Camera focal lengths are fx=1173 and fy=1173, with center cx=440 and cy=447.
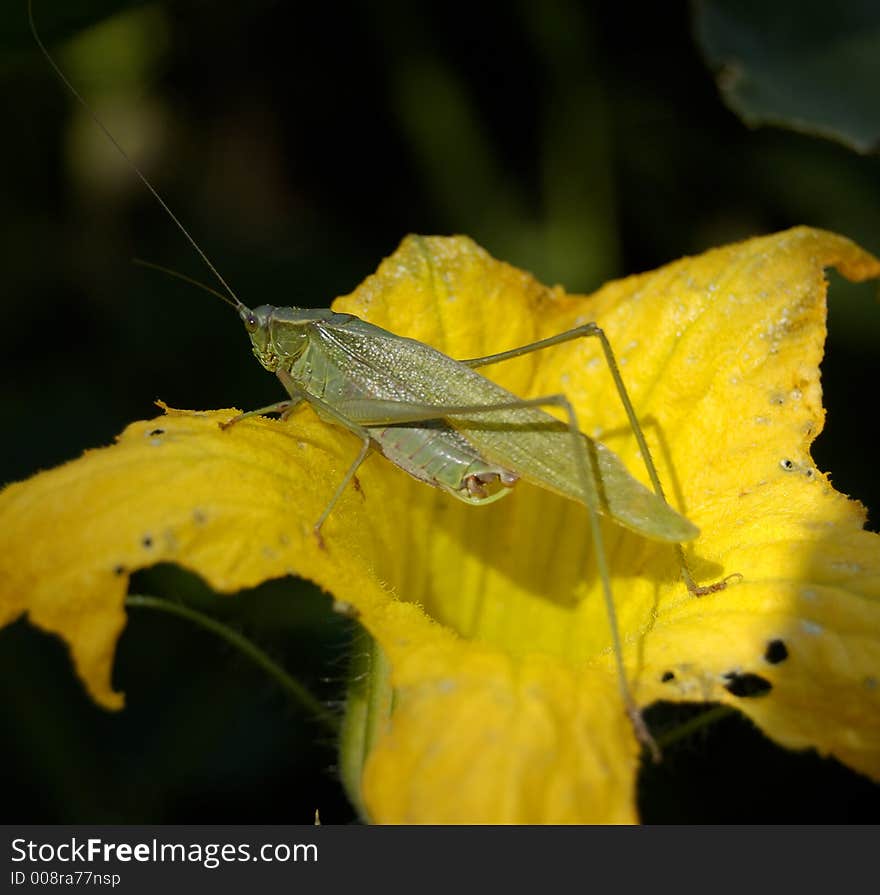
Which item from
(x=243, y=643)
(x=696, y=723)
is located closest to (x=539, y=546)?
(x=696, y=723)

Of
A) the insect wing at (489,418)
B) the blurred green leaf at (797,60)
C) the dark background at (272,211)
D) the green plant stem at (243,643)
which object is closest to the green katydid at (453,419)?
the insect wing at (489,418)

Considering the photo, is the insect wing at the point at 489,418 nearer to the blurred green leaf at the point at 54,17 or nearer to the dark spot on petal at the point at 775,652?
the dark spot on petal at the point at 775,652

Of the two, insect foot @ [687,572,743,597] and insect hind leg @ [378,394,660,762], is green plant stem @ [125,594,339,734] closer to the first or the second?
insect hind leg @ [378,394,660,762]

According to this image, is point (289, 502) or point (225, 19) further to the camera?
point (225, 19)

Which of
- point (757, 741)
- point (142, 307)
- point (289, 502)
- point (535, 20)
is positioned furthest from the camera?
point (142, 307)

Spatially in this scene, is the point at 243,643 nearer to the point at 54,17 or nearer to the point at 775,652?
the point at 775,652

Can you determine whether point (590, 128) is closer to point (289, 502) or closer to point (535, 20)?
point (535, 20)

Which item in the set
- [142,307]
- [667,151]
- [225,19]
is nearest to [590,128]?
[667,151]
